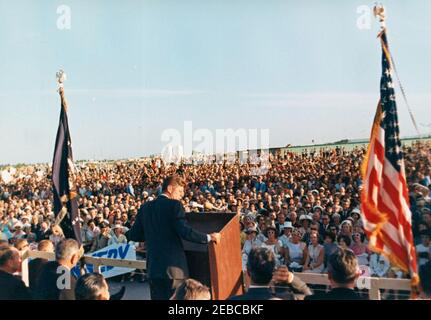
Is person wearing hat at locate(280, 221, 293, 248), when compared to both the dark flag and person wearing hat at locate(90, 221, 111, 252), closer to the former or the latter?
the dark flag

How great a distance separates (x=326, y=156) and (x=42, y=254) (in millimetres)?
14172

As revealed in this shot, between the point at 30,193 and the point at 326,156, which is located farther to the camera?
the point at 30,193

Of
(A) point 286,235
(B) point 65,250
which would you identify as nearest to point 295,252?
(A) point 286,235

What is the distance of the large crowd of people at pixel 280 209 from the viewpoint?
6.06 metres

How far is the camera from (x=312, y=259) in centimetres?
620


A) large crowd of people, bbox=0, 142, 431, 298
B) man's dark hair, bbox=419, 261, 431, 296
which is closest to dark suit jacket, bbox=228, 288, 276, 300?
large crowd of people, bbox=0, 142, 431, 298

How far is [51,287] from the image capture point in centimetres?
305

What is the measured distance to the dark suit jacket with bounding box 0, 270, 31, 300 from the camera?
312cm

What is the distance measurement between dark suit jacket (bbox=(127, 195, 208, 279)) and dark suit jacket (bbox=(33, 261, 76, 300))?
67cm

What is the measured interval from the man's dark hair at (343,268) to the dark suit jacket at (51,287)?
1722 millimetres

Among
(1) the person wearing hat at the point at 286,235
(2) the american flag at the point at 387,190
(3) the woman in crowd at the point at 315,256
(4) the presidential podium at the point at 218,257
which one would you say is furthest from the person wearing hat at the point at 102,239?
(2) the american flag at the point at 387,190

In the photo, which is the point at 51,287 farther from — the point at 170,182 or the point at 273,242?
the point at 273,242
